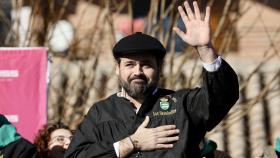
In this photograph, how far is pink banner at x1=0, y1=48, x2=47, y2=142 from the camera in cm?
626

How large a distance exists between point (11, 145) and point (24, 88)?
4.62ft

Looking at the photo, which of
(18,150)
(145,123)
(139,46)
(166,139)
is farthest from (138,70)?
(18,150)

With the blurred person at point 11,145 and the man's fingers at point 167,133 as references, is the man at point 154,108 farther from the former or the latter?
the blurred person at point 11,145

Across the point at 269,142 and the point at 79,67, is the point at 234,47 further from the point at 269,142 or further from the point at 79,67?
the point at 79,67

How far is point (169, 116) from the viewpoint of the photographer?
14.5ft

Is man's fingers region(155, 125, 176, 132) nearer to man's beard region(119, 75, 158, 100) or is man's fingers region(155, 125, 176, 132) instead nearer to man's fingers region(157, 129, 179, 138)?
man's fingers region(157, 129, 179, 138)

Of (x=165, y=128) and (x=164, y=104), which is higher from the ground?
(x=164, y=104)

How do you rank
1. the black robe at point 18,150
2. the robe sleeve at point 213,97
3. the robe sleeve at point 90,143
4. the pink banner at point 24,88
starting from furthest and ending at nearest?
the pink banner at point 24,88 < the black robe at point 18,150 < the robe sleeve at point 90,143 < the robe sleeve at point 213,97

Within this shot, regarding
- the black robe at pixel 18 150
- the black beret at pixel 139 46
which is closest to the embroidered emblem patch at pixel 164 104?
the black beret at pixel 139 46

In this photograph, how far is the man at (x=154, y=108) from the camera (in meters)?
4.30

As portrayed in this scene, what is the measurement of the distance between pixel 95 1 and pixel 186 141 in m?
5.74

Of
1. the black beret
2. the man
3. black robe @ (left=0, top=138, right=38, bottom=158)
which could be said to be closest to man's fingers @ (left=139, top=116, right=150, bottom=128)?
the man

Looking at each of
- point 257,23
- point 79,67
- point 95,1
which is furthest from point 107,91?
point 257,23

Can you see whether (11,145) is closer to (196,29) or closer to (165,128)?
(165,128)
